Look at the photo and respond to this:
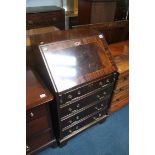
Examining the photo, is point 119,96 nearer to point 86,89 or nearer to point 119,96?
point 119,96

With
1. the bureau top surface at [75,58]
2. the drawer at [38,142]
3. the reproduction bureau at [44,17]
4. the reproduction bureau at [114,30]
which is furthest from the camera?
the reproduction bureau at [44,17]

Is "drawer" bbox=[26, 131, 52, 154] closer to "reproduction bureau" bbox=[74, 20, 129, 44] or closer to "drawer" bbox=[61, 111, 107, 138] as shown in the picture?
"drawer" bbox=[61, 111, 107, 138]

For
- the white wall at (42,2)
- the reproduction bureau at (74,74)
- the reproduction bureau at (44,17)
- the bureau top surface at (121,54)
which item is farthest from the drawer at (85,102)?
the white wall at (42,2)

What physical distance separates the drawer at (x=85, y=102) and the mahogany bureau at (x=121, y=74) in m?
0.19

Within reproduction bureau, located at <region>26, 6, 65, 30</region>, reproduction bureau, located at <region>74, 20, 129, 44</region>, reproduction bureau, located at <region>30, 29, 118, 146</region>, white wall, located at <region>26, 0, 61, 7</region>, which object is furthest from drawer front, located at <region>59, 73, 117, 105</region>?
white wall, located at <region>26, 0, 61, 7</region>

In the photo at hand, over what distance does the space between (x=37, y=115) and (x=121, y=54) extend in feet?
4.15

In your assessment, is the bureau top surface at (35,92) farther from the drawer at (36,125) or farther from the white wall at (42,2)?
the white wall at (42,2)

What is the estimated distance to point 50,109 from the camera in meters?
1.45

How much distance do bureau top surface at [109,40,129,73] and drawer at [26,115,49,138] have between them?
916 mm

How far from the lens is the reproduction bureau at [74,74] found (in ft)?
4.48

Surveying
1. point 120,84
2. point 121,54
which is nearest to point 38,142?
point 120,84
